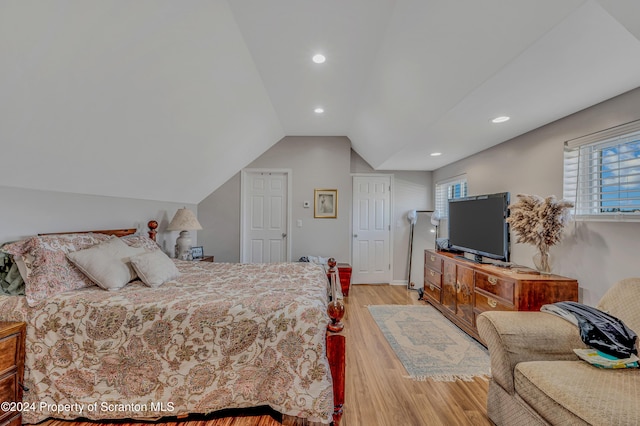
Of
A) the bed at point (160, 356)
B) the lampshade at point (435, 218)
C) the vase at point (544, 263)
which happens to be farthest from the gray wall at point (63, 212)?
the lampshade at point (435, 218)

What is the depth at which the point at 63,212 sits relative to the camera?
2113 millimetres

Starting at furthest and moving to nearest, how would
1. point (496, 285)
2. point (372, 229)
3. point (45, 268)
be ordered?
point (372, 229)
point (496, 285)
point (45, 268)

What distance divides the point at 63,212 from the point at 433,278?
4035 mm

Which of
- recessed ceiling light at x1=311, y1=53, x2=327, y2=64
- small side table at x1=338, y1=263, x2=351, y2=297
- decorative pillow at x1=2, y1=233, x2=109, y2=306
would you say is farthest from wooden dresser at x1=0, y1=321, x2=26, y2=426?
small side table at x1=338, y1=263, x2=351, y2=297

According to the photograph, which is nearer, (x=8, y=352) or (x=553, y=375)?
(x=553, y=375)

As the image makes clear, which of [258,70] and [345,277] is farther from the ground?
[258,70]

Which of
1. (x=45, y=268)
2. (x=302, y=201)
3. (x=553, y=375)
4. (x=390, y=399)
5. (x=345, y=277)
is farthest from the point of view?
(x=302, y=201)

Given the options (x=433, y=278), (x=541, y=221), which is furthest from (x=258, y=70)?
(x=433, y=278)

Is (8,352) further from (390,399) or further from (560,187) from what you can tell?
(560,187)

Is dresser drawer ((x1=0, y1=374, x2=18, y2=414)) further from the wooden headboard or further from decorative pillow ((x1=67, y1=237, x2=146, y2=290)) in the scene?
the wooden headboard

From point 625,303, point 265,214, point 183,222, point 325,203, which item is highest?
point 325,203

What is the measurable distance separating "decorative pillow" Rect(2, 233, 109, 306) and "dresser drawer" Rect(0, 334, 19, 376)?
19 cm

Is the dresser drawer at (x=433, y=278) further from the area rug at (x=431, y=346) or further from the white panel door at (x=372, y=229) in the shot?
the white panel door at (x=372, y=229)

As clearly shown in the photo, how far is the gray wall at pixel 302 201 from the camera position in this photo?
14.7 feet
